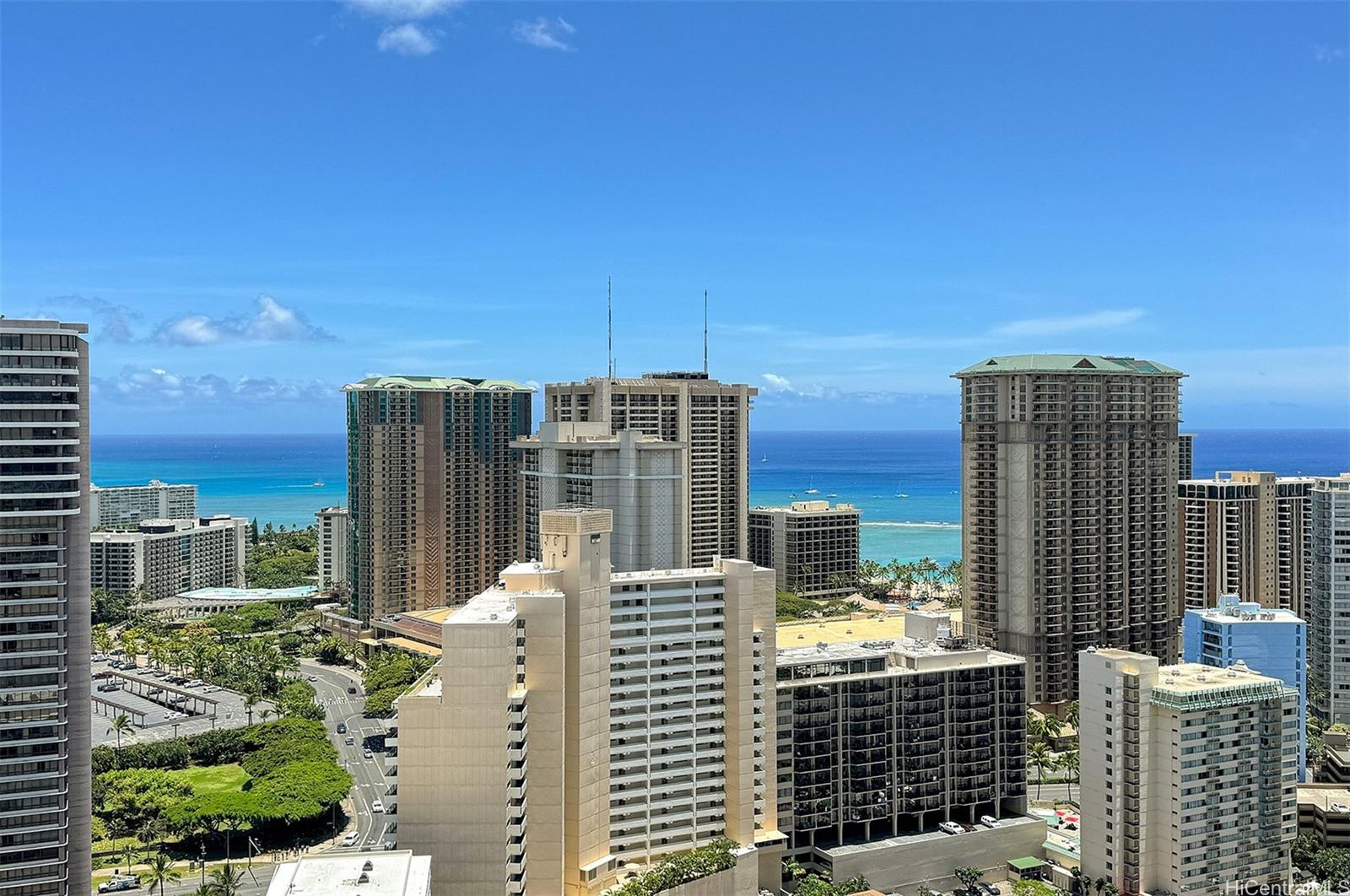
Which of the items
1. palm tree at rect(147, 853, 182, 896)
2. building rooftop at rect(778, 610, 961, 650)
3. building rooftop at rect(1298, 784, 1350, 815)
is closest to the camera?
palm tree at rect(147, 853, 182, 896)

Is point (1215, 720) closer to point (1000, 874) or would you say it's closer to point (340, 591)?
point (1000, 874)

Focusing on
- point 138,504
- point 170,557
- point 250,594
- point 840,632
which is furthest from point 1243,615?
point 138,504

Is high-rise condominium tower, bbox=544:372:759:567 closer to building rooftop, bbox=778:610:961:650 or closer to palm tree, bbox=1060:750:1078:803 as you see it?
building rooftop, bbox=778:610:961:650

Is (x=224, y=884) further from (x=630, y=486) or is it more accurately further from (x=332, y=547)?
(x=332, y=547)

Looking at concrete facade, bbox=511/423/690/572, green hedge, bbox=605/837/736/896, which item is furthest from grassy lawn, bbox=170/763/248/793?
green hedge, bbox=605/837/736/896

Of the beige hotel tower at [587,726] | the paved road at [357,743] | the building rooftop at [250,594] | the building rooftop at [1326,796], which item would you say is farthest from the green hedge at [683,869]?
the building rooftop at [250,594]

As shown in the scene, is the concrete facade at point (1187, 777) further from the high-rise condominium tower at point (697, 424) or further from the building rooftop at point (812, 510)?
the building rooftop at point (812, 510)

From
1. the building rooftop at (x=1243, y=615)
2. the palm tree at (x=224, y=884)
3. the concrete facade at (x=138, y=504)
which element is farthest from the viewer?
the concrete facade at (x=138, y=504)

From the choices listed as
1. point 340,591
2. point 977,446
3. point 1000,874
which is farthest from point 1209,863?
point 340,591
